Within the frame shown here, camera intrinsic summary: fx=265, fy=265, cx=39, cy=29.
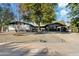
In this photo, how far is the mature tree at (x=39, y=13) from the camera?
3145 millimetres

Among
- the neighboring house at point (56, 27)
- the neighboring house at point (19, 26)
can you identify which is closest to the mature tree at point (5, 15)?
the neighboring house at point (19, 26)

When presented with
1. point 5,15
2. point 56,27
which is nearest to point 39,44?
point 56,27

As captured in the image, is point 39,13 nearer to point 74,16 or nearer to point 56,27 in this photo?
point 56,27

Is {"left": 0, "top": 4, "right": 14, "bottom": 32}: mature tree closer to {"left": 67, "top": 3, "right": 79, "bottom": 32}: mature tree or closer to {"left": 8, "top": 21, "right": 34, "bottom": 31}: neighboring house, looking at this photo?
{"left": 8, "top": 21, "right": 34, "bottom": 31}: neighboring house

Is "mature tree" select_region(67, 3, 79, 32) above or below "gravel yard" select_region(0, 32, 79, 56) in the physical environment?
above

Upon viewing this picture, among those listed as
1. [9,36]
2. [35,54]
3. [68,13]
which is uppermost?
[68,13]

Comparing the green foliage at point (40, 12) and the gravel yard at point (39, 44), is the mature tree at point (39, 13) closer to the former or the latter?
the green foliage at point (40, 12)

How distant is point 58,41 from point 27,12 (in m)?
0.51

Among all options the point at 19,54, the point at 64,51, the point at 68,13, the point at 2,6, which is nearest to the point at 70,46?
the point at 64,51

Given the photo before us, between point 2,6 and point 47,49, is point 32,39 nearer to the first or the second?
point 47,49

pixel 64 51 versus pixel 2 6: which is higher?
pixel 2 6

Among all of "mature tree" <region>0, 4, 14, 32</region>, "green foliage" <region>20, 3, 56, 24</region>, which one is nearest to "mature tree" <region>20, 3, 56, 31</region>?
"green foliage" <region>20, 3, 56, 24</region>

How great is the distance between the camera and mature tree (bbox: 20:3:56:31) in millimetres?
3145

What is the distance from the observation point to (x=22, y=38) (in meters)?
3.17
